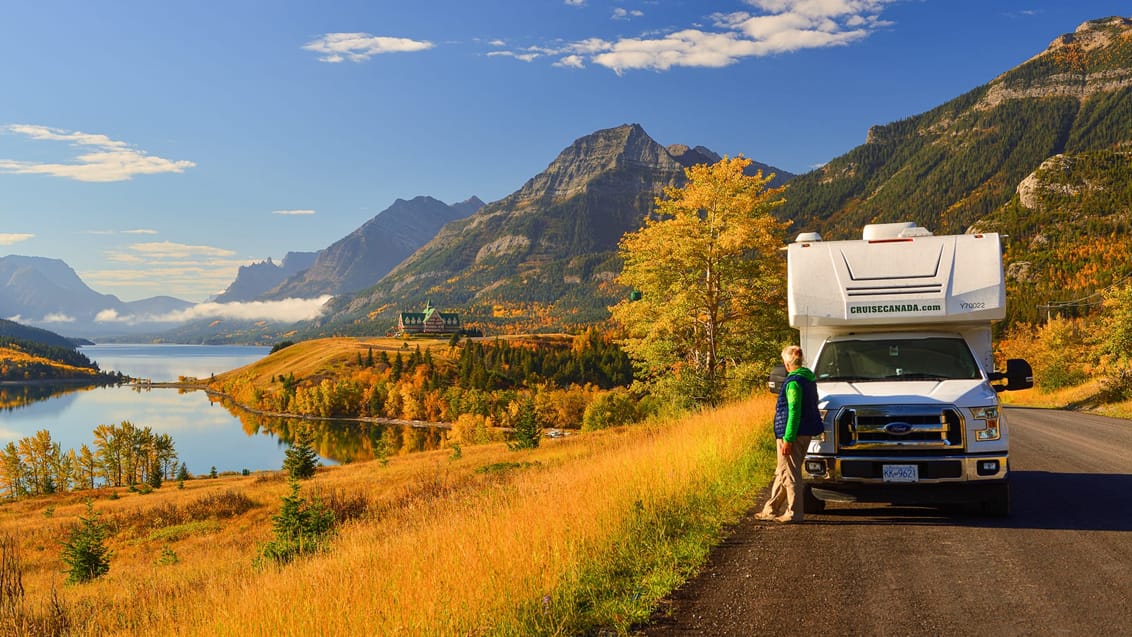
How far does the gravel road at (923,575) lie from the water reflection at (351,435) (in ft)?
336

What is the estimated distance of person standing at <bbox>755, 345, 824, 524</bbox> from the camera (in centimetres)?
818

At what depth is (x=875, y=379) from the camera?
945 cm

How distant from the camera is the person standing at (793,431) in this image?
8.18 m

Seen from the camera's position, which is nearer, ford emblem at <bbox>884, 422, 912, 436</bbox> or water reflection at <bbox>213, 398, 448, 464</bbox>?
ford emblem at <bbox>884, 422, 912, 436</bbox>

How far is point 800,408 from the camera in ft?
26.9

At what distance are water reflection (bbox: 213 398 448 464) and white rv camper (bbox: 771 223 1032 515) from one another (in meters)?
101

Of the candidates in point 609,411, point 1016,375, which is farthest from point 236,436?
point 1016,375

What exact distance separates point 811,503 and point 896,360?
8.11 feet

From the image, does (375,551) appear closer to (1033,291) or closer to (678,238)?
(678,238)

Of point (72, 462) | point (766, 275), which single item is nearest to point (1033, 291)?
point (766, 275)

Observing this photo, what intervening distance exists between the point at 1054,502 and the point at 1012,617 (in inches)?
214

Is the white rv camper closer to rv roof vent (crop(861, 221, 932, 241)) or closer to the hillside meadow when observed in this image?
rv roof vent (crop(861, 221, 932, 241))

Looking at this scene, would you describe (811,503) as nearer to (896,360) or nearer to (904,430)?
(904,430)

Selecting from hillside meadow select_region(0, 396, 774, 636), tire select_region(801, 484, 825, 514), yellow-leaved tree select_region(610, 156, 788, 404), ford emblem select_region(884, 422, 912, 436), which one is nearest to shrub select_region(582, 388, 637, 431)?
yellow-leaved tree select_region(610, 156, 788, 404)
